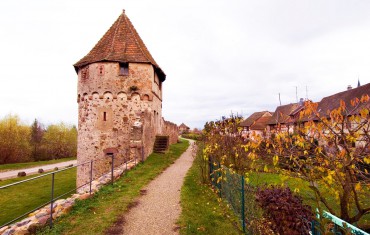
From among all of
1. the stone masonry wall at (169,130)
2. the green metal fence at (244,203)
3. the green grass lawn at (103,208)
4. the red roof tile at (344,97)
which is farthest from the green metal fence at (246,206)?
the red roof tile at (344,97)

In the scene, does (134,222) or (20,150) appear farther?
(20,150)

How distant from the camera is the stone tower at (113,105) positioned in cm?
1565

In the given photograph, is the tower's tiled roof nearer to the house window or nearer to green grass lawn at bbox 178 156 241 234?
the house window

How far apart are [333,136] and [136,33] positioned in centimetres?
1779

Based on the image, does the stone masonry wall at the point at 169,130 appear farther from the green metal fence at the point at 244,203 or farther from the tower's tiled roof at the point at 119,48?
the green metal fence at the point at 244,203

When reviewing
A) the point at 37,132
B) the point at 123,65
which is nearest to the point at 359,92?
the point at 123,65

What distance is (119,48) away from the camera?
54.5ft

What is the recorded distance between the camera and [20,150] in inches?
1559

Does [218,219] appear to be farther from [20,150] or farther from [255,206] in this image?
[20,150]

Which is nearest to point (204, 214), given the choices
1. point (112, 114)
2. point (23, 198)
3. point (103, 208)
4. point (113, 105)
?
point (103, 208)

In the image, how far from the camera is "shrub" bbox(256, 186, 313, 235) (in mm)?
3926

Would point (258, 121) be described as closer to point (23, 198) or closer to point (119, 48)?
point (119, 48)

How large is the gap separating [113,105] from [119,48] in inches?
171

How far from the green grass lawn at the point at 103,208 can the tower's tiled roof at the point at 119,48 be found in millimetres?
8438
